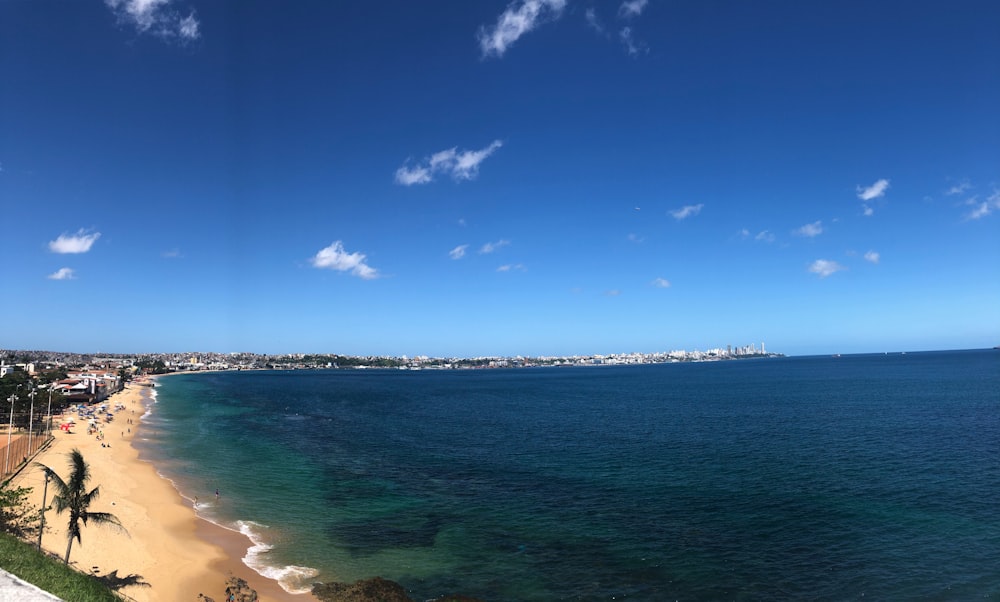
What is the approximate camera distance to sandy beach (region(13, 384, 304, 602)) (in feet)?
85.7

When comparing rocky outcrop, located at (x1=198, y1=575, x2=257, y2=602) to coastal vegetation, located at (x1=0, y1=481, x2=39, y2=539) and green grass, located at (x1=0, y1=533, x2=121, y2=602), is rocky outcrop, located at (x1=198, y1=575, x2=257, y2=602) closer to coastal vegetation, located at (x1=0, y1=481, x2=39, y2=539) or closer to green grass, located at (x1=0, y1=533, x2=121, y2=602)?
green grass, located at (x1=0, y1=533, x2=121, y2=602)

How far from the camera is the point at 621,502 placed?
39781mm

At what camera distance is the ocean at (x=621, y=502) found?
2744 cm

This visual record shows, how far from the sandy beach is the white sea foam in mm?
409

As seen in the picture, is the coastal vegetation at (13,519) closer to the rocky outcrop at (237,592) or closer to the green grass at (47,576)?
the green grass at (47,576)

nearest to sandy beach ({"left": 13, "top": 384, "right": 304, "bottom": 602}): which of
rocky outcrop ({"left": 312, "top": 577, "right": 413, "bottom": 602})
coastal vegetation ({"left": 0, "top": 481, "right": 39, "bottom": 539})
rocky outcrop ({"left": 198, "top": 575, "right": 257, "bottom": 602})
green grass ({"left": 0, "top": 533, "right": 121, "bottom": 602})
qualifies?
rocky outcrop ({"left": 198, "top": 575, "right": 257, "bottom": 602})

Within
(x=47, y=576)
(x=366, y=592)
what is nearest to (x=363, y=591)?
(x=366, y=592)

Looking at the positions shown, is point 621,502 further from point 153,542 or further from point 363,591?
point 153,542

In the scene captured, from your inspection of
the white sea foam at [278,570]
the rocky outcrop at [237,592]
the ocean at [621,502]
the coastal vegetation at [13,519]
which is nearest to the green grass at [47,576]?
the coastal vegetation at [13,519]

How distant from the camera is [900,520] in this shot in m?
34.8

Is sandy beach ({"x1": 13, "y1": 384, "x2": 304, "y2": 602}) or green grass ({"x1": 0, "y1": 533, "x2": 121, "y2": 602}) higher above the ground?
green grass ({"x1": 0, "y1": 533, "x2": 121, "y2": 602})

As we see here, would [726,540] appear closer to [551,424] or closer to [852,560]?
[852,560]

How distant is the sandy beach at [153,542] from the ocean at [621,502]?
56.7 inches

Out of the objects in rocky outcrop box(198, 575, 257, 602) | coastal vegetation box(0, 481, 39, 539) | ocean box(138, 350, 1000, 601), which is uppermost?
coastal vegetation box(0, 481, 39, 539)
